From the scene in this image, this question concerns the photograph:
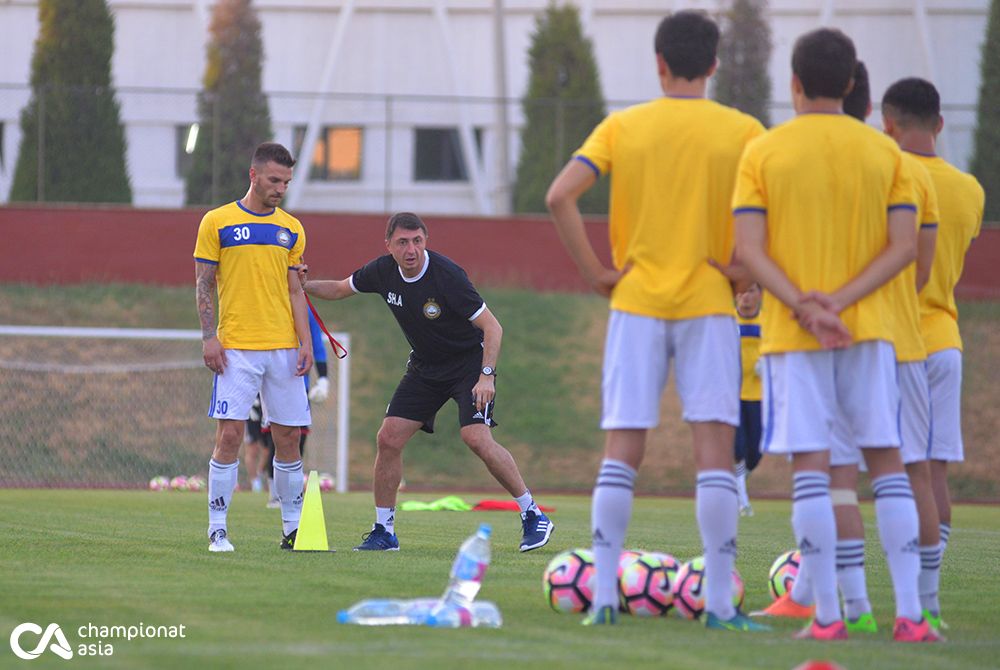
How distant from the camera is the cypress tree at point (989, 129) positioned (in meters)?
27.4

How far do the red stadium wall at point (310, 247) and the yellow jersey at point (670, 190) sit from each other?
19785 millimetres

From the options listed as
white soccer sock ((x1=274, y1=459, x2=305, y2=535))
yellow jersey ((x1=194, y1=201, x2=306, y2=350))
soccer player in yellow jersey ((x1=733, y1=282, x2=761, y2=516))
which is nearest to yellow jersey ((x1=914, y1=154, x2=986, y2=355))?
yellow jersey ((x1=194, y1=201, x2=306, y2=350))

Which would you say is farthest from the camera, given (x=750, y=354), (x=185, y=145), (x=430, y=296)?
(x=185, y=145)

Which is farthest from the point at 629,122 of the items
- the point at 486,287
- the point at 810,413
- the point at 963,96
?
the point at 963,96

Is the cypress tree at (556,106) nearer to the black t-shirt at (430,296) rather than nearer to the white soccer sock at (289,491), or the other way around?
the black t-shirt at (430,296)

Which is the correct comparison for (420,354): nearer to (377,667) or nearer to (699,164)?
(699,164)

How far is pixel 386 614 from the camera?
18.3 feet

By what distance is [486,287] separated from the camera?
25.8 m

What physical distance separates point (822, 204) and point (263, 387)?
453 cm

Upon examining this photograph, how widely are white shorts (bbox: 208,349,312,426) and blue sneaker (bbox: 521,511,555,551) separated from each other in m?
1.52

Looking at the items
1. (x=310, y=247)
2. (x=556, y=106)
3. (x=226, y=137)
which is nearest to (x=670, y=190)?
(x=310, y=247)

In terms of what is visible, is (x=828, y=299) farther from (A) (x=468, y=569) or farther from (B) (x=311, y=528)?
(B) (x=311, y=528)

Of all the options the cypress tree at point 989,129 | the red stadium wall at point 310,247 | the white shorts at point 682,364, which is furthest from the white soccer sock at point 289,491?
the cypress tree at point 989,129

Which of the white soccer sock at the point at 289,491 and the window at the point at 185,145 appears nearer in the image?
the white soccer sock at the point at 289,491
